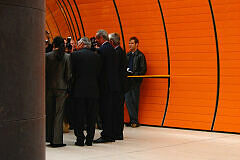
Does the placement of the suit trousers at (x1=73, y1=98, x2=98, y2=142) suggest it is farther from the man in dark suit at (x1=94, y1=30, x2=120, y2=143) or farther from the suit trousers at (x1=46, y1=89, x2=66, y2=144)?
the man in dark suit at (x1=94, y1=30, x2=120, y2=143)

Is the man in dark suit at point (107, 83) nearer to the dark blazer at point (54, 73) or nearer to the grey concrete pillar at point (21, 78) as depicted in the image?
the dark blazer at point (54, 73)

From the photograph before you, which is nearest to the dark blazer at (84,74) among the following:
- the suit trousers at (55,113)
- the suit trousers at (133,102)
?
the suit trousers at (55,113)

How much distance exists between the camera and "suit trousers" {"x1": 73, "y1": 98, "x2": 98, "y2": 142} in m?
7.55

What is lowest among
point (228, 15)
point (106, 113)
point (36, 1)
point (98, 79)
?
point (106, 113)

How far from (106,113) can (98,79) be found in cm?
60

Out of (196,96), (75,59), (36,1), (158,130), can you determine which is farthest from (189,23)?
(36,1)

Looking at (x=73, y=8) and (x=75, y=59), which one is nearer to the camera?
(x=75, y=59)

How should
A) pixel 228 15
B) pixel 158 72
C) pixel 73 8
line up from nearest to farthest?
1. pixel 228 15
2. pixel 158 72
3. pixel 73 8

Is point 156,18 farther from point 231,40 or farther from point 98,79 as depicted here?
point 98,79

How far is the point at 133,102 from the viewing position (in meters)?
10.3

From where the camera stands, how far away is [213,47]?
9148 millimetres

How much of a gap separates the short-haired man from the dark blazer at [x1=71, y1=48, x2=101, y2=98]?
252cm

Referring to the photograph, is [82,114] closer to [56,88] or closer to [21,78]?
[56,88]

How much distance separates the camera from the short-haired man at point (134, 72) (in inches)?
396
